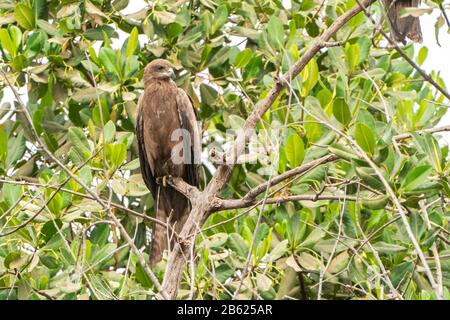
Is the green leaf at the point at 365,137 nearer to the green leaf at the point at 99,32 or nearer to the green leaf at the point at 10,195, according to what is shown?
the green leaf at the point at 10,195

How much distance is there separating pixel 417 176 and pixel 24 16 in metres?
3.39

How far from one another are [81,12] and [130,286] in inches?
88.0

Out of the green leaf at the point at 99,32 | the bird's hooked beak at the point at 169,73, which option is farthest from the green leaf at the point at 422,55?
the green leaf at the point at 99,32

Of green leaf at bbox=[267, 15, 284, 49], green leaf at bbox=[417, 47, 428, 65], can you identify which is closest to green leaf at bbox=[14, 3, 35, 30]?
green leaf at bbox=[267, 15, 284, 49]

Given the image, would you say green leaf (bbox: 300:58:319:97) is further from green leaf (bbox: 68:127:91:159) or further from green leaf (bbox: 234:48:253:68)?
green leaf (bbox: 68:127:91:159)

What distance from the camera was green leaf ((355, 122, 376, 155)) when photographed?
4.18 metres

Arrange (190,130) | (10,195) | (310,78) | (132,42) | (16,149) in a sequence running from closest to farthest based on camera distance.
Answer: (10,195), (310,78), (16,149), (132,42), (190,130)

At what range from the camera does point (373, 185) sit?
413cm

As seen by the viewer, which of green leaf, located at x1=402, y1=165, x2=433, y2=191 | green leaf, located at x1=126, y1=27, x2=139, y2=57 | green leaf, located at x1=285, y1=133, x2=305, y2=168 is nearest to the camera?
green leaf, located at x1=402, y1=165, x2=433, y2=191

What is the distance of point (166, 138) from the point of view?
686 cm

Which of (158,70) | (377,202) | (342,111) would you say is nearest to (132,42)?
(158,70)

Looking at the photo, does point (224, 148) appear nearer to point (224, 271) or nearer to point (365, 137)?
point (224, 271)

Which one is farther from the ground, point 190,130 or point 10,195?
point 10,195

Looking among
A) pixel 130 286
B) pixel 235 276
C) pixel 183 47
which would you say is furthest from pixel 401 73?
pixel 130 286
